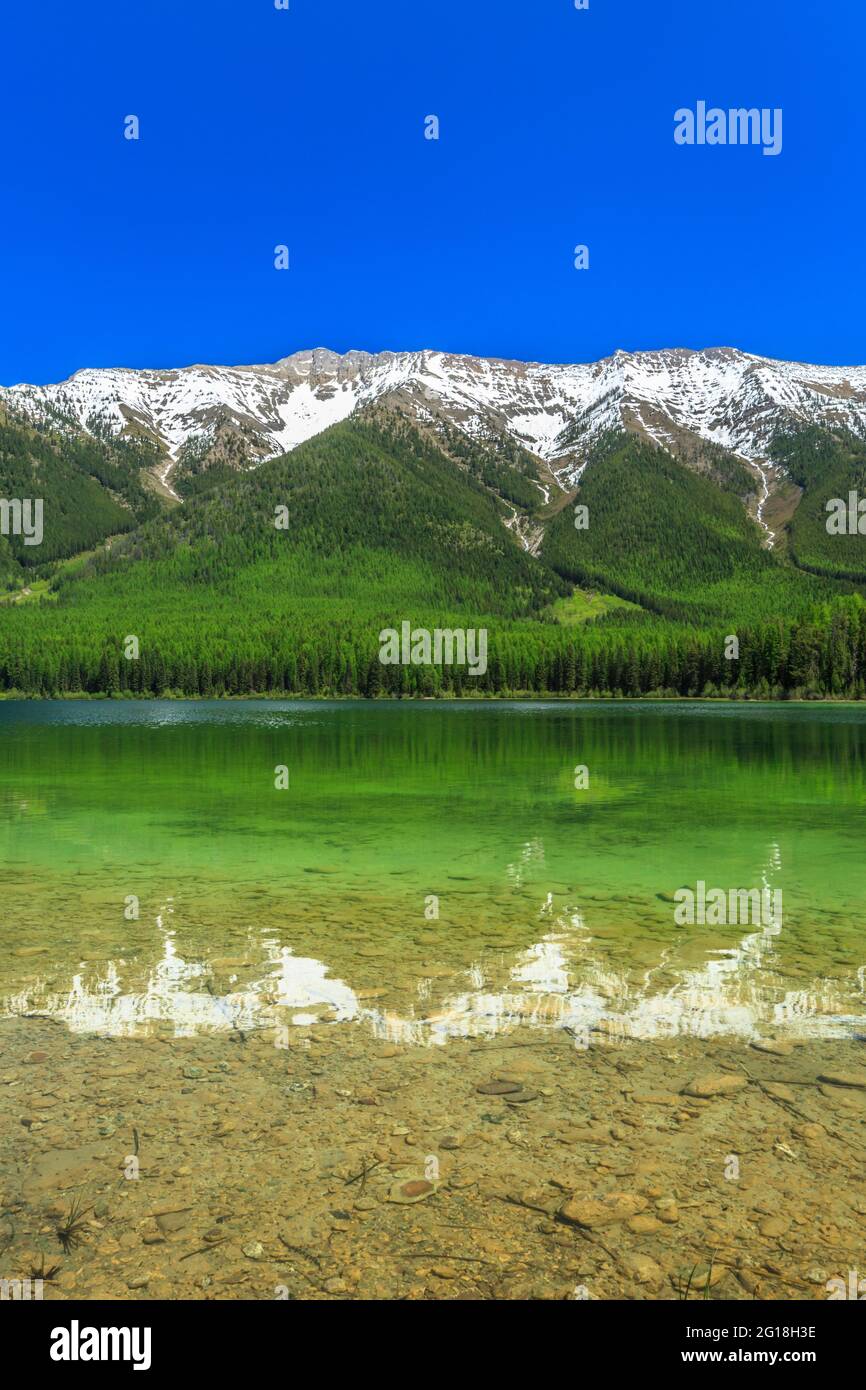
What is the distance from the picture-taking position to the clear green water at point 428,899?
13.1 meters

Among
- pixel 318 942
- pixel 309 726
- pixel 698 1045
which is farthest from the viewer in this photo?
pixel 309 726

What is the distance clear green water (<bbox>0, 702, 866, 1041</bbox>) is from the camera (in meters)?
13.1

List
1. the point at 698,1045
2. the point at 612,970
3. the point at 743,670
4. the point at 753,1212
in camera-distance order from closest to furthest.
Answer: the point at 753,1212 → the point at 698,1045 → the point at 612,970 → the point at 743,670

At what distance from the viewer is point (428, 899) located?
67.4 ft

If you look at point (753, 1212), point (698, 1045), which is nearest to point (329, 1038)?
point (698, 1045)

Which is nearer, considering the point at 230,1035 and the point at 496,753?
the point at 230,1035

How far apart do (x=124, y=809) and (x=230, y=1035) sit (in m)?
27.0

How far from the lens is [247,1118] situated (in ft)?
30.5
